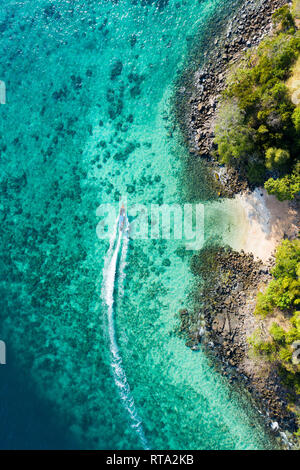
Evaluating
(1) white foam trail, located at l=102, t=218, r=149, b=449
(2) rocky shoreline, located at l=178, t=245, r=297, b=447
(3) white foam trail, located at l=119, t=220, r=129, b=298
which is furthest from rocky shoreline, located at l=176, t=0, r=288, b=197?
(1) white foam trail, located at l=102, t=218, r=149, b=449

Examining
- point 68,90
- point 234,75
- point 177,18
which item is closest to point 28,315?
point 68,90

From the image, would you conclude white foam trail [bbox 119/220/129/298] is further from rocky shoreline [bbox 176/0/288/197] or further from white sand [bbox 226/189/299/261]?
rocky shoreline [bbox 176/0/288/197]

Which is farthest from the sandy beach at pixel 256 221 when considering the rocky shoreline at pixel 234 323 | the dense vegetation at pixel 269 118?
the dense vegetation at pixel 269 118

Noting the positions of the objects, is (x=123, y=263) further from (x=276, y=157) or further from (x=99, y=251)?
(x=276, y=157)

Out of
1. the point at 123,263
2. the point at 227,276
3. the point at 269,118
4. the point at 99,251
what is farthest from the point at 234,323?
the point at 269,118

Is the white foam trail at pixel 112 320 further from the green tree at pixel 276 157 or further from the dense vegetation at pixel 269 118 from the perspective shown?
the green tree at pixel 276 157

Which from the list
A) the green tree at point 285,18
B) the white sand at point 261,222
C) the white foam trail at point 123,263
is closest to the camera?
the green tree at point 285,18
